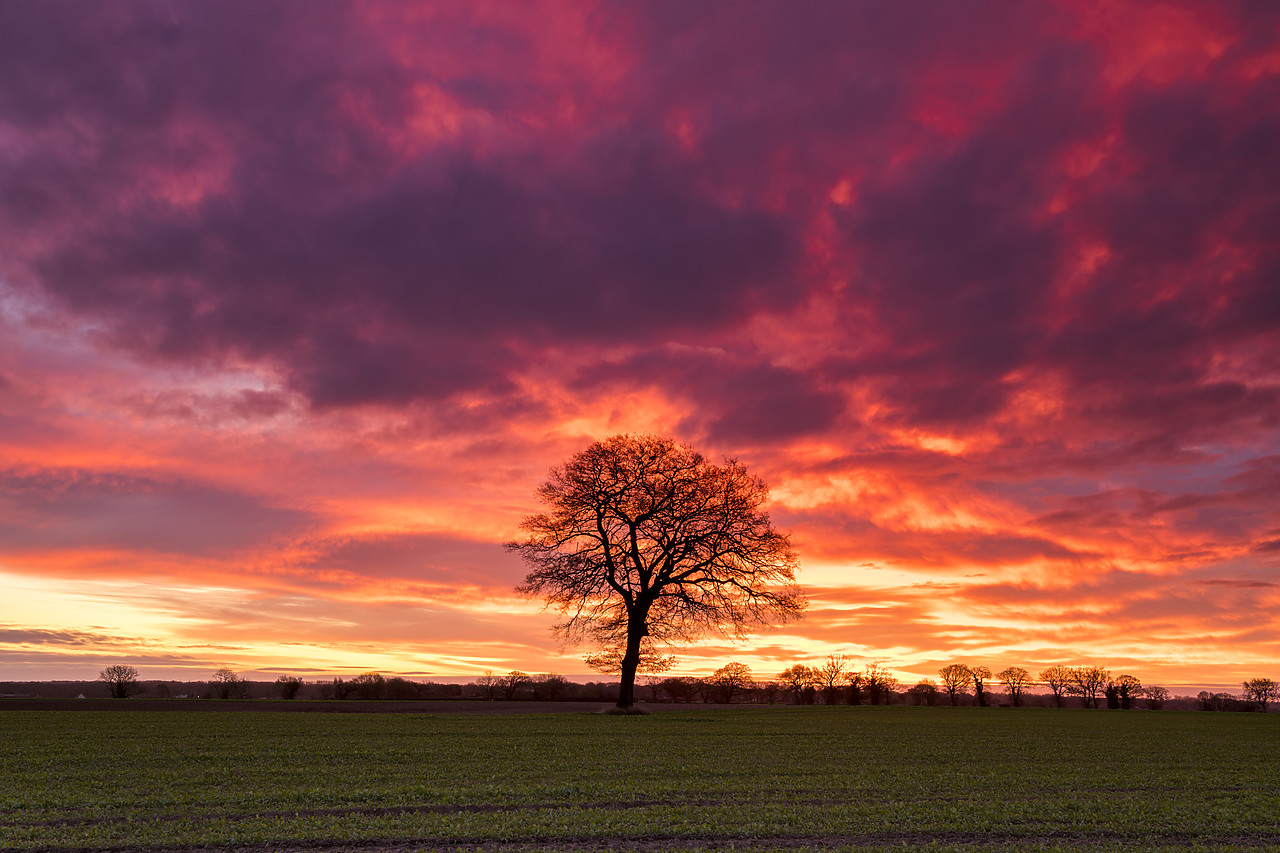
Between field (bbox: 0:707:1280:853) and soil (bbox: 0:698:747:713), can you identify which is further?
soil (bbox: 0:698:747:713)

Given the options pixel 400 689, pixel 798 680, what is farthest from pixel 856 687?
pixel 400 689

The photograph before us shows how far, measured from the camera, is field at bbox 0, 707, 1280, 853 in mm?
13391

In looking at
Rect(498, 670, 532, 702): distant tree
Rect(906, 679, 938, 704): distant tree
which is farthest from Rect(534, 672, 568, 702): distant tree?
Rect(906, 679, 938, 704): distant tree

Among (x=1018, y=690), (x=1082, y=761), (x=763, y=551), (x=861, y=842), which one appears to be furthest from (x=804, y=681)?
(x=861, y=842)

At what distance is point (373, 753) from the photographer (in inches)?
976

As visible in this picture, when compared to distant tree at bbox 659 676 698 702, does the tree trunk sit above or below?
above

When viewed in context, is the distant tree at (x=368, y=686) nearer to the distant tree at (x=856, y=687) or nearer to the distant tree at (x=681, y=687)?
the distant tree at (x=681, y=687)

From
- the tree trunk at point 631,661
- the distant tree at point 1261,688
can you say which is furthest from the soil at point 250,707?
the distant tree at point 1261,688

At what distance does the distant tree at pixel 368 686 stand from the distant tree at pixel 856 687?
58.5m

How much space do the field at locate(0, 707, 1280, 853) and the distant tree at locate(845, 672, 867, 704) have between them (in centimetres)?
6750

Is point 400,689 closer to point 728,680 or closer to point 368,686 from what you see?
point 368,686

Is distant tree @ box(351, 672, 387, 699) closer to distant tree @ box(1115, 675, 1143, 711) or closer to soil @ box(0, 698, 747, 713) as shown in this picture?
soil @ box(0, 698, 747, 713)

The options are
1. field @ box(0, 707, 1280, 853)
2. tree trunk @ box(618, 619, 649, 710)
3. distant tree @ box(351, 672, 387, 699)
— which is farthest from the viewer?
distant tree @ box(351, 672, 387, 699)

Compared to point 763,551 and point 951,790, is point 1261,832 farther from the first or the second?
point 763,551
